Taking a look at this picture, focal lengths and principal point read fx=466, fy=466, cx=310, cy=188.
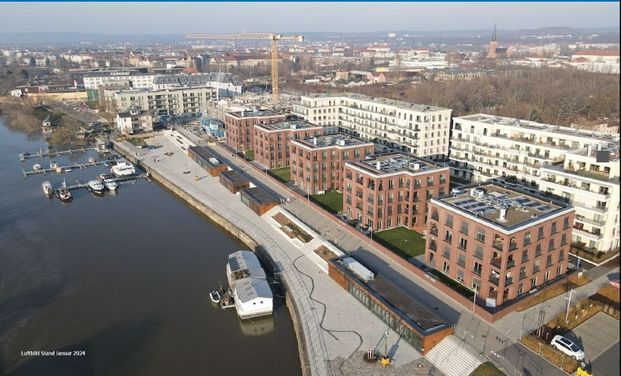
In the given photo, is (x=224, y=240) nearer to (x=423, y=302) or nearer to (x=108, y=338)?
(x=108, y=338)

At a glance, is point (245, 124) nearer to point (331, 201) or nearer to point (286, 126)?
point (286, 126)

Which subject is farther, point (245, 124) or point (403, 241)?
point (245, 124)

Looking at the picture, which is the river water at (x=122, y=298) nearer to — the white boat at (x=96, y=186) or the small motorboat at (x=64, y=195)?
the small motorboat at (x=64, y=195)

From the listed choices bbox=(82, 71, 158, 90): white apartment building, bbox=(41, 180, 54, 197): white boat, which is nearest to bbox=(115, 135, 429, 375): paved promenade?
bbox=(41, 180, 54, 197): white boat

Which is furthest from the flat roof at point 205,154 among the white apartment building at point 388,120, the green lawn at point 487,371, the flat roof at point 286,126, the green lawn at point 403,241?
the green lawn at point 487,371

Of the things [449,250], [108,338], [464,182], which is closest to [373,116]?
[464,182]

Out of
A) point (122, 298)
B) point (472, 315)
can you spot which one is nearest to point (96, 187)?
point (122, 298)
